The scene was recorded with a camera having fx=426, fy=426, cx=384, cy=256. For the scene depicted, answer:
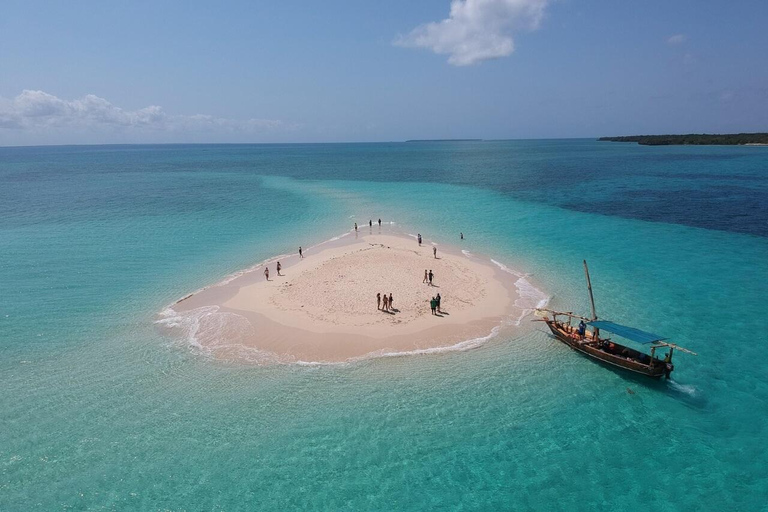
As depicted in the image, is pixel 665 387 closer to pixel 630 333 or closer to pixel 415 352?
pixel 630 333

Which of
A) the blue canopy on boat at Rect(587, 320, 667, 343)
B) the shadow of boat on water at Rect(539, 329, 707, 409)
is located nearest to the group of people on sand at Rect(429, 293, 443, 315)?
the blue canopy on boat at Rect(587, 320, 667, 343)

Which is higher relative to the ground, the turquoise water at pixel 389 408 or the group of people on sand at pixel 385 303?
the group of people on sand at pixel 385 303

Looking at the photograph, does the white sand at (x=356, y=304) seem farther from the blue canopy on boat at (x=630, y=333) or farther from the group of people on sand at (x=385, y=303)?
the blue canopy on boat at (x=630, y=333)

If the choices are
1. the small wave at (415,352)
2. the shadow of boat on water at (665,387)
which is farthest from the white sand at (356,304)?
the shadow of boat on water at (665,387)

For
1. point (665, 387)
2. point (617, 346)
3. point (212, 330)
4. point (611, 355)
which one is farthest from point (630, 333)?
point (212, 330)

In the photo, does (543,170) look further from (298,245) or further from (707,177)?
(298,245)

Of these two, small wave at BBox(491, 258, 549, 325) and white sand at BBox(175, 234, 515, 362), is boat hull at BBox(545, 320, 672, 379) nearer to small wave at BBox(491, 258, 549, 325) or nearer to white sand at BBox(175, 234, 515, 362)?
small wave at BBox(491, 258, 549, 325)

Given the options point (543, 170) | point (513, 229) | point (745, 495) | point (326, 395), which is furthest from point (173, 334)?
point (543, 170)
